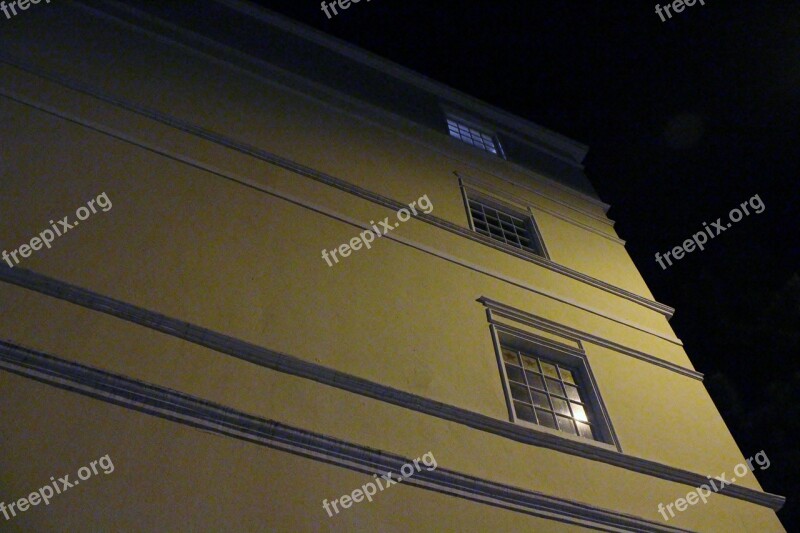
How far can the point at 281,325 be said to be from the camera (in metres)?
7.13

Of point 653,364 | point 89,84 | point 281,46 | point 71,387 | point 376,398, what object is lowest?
point 71,387

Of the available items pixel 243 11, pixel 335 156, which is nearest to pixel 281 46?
pixel 243 11

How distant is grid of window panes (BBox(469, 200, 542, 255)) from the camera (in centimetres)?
1146

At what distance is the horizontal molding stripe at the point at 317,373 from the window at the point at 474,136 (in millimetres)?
8279

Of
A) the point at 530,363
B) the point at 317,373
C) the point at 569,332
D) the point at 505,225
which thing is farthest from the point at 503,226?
the point at 317,373

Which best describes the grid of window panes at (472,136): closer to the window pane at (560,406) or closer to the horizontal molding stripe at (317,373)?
the window pane at (560,406)

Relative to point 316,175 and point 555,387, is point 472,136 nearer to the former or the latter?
point 316,175

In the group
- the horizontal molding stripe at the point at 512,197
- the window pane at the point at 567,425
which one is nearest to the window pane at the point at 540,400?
the window pane at the point at 567,425

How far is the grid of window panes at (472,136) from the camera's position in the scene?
14.5m

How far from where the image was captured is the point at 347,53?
14516mm

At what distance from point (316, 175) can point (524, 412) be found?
468 centimetres

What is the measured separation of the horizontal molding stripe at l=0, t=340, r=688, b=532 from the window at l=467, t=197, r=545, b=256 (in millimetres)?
5356

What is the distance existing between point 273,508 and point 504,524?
7.87ft

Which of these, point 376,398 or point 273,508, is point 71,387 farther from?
point 376,398
